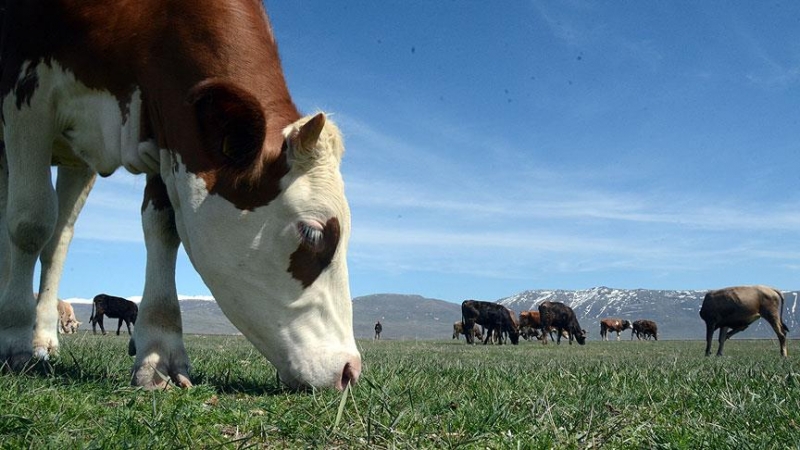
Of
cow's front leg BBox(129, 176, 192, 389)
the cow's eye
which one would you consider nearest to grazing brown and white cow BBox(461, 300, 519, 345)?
cow's front leg BBox(129, 176, 192, 389)

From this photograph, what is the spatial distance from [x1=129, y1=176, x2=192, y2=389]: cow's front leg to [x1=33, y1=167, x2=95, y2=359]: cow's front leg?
7.17 ft

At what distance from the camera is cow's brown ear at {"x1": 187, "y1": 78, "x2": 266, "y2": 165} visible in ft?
12.8

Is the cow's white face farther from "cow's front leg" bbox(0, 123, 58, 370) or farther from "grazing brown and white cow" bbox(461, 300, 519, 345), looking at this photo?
"grazing brown and white cow" bbox(461, 300, 519, 345)

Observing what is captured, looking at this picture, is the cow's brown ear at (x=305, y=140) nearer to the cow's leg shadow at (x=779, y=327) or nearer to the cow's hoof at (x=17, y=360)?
the cow's hoof at (x=17, y=360)

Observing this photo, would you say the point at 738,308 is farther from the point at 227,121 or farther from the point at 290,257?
the point at 227,121

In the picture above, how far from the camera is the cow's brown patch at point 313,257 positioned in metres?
3.96

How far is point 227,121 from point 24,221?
1.95 metres

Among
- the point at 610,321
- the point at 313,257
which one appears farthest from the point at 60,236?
the point at 610,321

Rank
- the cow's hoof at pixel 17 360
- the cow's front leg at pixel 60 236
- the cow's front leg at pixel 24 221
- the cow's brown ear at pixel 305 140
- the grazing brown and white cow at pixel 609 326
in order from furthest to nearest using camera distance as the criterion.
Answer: the grazing brown and white cow at pixel 609 326 → the cow's front leg at pixel 60 236 → the cow's front leg at pixel 24 221 → the cow's hoof at pixel 17 360 → the cow's brown ear at pixel 305 140

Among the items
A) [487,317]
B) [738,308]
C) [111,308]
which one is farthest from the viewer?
[487,317]

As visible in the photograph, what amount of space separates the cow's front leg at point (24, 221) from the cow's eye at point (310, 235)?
2072mm

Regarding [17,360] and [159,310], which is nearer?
[159,310]

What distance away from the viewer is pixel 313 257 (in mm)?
3988

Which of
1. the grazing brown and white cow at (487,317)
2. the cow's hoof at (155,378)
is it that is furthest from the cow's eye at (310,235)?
the grazing brown and white cow at (487,317)
